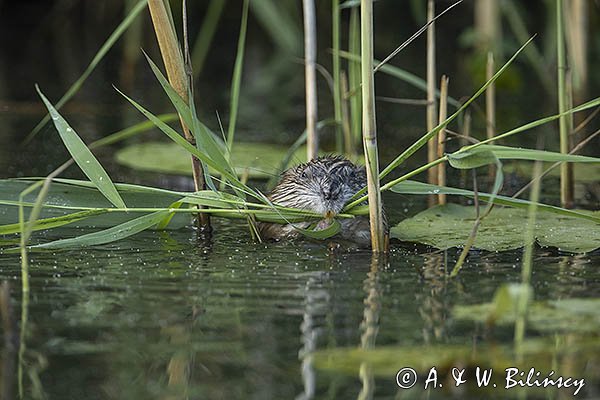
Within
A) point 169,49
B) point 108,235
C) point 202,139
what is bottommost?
point 108,235

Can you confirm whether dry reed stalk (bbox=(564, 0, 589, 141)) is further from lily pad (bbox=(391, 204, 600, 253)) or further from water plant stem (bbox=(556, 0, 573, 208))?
lily pad (bbox=(391, 204, 600, 253))

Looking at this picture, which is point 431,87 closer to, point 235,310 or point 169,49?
point 169,49

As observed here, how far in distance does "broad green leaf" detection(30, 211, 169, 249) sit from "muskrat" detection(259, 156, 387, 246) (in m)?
0.68

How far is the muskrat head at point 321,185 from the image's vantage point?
5281 mm

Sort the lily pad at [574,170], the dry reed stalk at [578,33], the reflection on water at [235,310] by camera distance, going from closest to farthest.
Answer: the reflection on water at [235,310]
the lily pad at [574,170]
the dry reed stalk at [578,33]

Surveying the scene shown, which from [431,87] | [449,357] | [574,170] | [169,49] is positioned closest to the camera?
[449,357]

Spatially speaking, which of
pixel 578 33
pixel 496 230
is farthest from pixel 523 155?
pixel 578 33

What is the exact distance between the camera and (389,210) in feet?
21.4

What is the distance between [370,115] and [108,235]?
47.5 inches

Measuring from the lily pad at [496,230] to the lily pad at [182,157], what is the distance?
5.62 ft

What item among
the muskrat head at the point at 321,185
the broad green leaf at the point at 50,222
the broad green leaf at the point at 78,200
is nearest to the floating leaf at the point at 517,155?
the muskrat head at the point at 321,185

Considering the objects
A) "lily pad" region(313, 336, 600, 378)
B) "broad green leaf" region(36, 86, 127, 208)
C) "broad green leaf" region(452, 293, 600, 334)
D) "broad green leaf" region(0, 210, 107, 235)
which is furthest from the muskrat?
"lily pad" region(313, 336, 600, 378)

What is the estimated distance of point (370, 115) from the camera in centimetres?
465

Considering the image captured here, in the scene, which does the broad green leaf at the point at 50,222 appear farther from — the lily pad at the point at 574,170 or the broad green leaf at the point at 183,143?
the lily pad at the point at 574,170
